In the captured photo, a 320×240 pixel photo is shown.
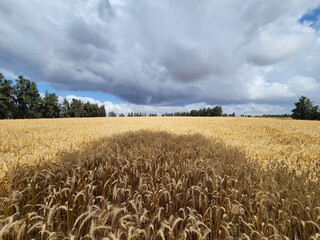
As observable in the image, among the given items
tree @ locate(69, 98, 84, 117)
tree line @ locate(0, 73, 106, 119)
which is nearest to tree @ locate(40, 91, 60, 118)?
tree line @ locate(0, 73, 106, 119)

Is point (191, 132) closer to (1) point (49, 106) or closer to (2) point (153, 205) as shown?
(2) point (153, 205)

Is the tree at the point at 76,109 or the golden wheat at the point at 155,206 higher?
the tree at the point at 76,109

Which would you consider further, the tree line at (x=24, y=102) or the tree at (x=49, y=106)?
the tree at (x=49, y=106)

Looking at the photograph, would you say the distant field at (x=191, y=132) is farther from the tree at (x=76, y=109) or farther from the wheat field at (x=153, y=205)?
the tree at (x=76, y=109)

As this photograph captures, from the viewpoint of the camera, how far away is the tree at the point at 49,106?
7794cm

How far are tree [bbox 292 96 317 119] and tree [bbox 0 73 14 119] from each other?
401 feet

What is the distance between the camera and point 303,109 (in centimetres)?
9094

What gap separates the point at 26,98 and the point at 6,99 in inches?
305

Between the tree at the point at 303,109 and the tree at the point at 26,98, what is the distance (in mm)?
118001

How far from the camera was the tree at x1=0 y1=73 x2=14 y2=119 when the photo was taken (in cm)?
6183

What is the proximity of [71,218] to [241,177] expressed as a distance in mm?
3399

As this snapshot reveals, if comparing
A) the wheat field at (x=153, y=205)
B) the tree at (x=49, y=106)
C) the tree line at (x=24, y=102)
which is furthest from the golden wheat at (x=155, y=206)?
the tree at (x=49, y=106)

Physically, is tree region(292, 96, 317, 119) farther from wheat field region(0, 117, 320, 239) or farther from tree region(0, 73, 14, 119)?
tree region(0, 73, 14, 119)

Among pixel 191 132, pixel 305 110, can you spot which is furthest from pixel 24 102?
pixel 305 110
